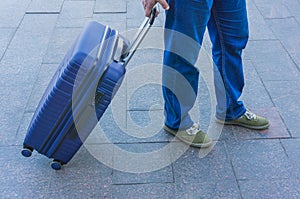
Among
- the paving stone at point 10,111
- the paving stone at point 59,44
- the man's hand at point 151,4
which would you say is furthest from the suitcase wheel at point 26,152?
the paving stone at point 59,44

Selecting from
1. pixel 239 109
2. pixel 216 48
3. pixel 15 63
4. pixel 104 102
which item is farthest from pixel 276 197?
pixel 15 63

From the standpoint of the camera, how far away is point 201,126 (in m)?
2.55

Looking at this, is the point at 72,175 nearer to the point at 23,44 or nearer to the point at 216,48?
the point at 216,48

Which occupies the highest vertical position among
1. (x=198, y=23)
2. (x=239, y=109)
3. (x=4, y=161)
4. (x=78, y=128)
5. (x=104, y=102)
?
(x=198, y=23)

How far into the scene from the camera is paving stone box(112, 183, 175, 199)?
209cm

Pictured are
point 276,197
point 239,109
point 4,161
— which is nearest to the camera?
point 276,197

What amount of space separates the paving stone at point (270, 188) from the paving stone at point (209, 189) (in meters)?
0.05

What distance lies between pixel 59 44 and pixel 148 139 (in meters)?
1.45

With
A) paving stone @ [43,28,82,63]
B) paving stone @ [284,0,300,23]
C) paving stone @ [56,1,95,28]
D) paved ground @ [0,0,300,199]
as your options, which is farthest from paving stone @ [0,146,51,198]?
paving stone @ [284,0,300,23]

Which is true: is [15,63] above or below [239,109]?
below

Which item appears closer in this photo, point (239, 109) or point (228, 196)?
point (228, 196)

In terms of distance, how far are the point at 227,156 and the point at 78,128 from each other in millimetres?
925

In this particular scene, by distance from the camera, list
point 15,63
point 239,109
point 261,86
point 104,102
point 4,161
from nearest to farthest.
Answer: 1. point 104,102
2. point 4,161
3. point 239,109
4. point 261,86
5. point 15,63

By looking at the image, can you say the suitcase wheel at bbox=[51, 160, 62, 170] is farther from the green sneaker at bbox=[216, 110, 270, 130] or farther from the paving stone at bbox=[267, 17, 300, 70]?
the paving stone at bbox=[267, 17, 300, 70]
